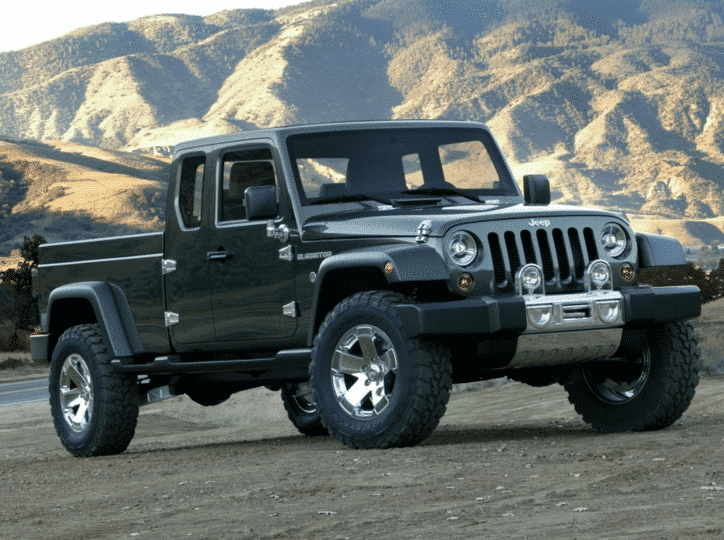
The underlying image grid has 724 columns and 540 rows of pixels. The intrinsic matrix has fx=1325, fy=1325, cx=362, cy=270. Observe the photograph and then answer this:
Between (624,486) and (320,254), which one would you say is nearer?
(624,486)

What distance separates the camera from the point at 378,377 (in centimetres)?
819

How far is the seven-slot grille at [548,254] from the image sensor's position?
8.08m

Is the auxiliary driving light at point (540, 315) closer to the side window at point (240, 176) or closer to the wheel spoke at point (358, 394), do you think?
the wheel spoke at point (358, 394)

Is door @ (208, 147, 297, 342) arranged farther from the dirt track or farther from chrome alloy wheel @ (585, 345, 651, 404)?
chrome alloy wheel @ (585, 345, 651, 404)

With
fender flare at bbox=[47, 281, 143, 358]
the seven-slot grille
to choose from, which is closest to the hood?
the seven-slot grille

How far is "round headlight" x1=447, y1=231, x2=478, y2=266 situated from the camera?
7878 mm

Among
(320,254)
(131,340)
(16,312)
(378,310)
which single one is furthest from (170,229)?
(16,312)

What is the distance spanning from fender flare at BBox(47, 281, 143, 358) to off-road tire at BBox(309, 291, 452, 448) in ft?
7.73

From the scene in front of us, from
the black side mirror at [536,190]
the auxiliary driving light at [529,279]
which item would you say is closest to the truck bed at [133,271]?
the black side mirror at [536,190]

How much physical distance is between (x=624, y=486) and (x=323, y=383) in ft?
8.18

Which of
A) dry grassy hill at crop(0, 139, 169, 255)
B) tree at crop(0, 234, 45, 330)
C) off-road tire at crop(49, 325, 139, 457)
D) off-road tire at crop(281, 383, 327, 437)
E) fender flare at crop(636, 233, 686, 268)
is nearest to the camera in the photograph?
fender flare at crop(636, 233, 686, 268)

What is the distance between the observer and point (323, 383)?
8.34 metres

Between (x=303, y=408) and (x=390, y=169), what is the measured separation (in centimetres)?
327

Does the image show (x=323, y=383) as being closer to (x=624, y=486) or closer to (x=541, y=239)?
(x=541, y=239)
